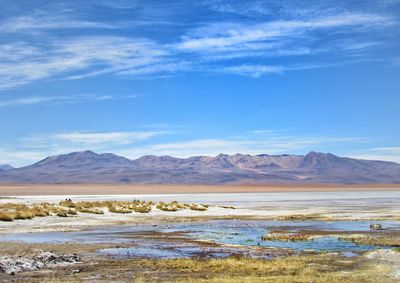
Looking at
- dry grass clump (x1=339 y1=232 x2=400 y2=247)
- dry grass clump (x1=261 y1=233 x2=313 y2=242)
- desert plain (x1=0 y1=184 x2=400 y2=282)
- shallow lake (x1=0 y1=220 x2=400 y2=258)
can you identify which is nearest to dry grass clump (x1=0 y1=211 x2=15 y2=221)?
desert plain (x1=0 y1=184 x2=400 y2=282)

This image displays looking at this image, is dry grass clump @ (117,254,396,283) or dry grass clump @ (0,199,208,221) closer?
dry grass clump @ (117,254,396,283)

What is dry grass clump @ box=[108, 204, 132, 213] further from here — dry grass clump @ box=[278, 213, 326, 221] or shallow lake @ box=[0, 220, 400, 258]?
dry grass clump @ box=[278, 213, 326, 221]

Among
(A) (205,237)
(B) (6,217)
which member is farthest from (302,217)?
(B) (6,217)

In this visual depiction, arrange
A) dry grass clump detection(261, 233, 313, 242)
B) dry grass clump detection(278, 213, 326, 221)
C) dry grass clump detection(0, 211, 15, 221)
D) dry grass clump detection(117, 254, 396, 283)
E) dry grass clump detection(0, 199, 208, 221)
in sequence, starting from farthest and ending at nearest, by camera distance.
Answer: dry grass clump detection(278, 213, 326, 221), dry grass clump detection(0, 199, 208, 221), dry grass clump detection(0, 211, 15, 221), dry grass clump detection(261, 233, 313, 242), dry grass clump detection(117, 254, 396, 283)

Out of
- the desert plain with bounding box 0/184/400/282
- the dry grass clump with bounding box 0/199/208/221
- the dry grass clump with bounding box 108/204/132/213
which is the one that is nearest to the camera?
the desert plain with bounding box 0/184/400/282

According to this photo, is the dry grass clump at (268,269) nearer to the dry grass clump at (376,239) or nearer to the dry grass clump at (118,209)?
the dry grass clump at (376,239)

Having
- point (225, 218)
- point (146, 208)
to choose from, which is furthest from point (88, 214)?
point (225, 218)

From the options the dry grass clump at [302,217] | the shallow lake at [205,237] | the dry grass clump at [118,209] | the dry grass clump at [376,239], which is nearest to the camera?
the shallow lake at [205,237]

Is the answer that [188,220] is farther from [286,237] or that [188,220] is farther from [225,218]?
[286,237]

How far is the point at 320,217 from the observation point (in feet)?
166

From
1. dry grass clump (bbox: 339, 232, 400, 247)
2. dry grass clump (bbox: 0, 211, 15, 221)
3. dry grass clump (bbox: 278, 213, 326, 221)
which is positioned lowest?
dry grass clump (bbox: 339, 232, 400, 247)

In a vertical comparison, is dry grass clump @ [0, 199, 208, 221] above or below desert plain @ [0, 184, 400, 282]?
above

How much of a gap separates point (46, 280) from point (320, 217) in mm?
34673

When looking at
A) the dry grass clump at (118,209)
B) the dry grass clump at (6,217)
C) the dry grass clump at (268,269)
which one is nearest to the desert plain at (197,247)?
the dry grass clump at (268,269)
